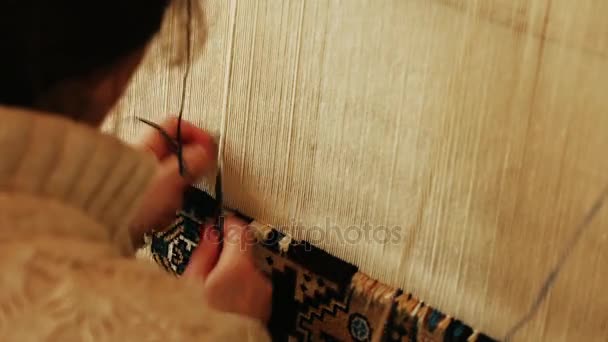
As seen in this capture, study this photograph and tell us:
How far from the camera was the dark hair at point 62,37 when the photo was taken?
0.53 meters

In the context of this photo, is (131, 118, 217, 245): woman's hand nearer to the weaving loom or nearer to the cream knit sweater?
the weaving loom

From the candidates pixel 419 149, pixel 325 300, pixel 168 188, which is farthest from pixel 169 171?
pixel 419 149

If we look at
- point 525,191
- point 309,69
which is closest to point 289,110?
point 309,69

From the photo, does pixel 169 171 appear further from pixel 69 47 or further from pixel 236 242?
pixel 69 47

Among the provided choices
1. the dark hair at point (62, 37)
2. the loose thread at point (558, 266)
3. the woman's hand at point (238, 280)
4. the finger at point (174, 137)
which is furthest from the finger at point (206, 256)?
the dark hair at point (62, 37)

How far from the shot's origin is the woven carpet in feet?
2.95

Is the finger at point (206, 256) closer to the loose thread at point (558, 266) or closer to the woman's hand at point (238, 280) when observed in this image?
the woman's hand at point (238, 280)

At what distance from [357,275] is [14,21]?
0.53 metres

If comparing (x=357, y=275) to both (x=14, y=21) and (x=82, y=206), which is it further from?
(x=14, y=21)

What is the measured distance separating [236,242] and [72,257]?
51cm

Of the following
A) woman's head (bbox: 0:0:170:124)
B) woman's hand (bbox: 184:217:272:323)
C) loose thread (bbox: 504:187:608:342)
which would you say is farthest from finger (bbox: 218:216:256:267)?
woman's head (bbox: 0:0:170:124)

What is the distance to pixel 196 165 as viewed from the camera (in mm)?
1068

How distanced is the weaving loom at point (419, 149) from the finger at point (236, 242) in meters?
0.02

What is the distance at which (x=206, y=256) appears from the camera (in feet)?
3.62
